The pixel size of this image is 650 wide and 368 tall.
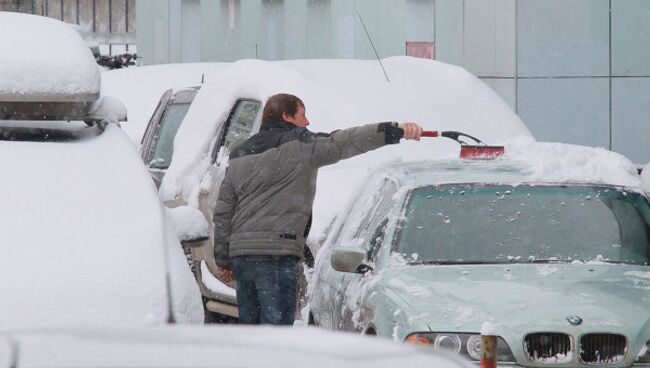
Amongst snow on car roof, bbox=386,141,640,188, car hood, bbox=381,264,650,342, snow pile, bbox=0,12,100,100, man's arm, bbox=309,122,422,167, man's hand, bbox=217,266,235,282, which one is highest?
snow pile, bbox=0,12,100,100

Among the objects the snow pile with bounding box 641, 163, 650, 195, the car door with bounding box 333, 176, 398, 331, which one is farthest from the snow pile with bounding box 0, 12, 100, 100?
the snow pile with bounding box 641, 163, 650, 195

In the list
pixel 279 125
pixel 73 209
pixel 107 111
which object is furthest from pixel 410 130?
pixel 73 209

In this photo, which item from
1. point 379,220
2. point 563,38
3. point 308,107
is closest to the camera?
point 379,220

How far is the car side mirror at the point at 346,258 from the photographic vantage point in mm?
7824

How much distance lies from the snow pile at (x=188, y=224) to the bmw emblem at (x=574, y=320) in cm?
159

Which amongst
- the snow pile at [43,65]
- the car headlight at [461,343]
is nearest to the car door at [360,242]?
the car headlight at [461,343]

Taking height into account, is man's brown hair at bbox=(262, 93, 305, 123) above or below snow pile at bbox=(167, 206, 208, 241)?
above

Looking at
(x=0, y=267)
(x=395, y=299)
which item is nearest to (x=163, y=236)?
(x=0, y=267)

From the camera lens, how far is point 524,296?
291 inches

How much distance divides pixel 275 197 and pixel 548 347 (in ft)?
7.22

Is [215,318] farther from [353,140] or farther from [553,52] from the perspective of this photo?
[553,52]

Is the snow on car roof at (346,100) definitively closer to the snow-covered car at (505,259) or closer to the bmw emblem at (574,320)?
the snow-covered car at (505,259)

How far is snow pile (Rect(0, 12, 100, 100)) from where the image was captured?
7250 mm

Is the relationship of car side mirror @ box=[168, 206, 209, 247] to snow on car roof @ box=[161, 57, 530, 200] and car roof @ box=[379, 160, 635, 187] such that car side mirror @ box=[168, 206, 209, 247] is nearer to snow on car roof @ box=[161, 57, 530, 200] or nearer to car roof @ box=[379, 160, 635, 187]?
car roof @ box=[379, 160, 635, 187]
